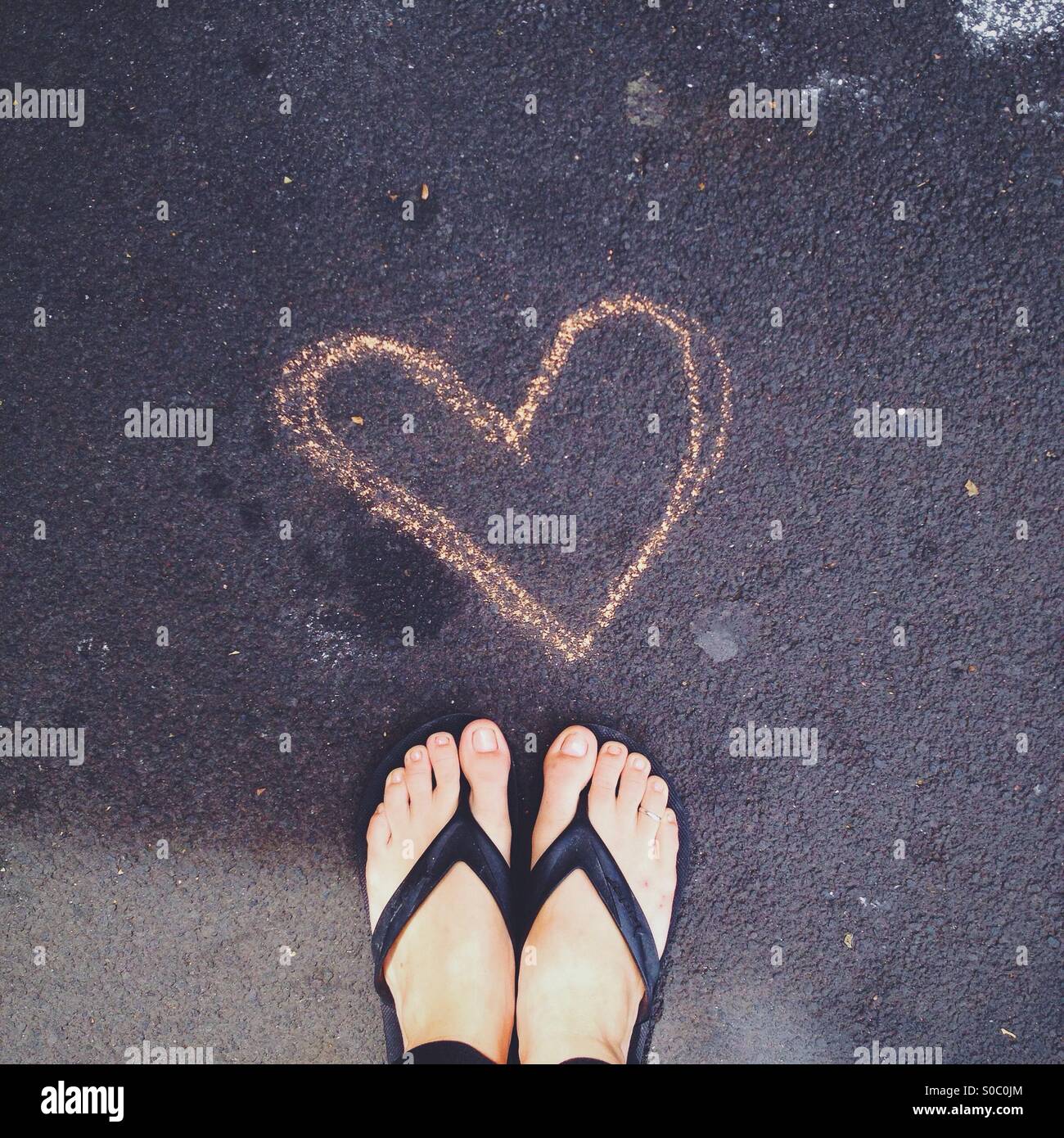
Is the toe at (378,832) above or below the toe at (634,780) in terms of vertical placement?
below

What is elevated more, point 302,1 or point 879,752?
point 302,1

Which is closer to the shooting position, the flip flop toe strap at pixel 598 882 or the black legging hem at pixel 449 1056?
the black legging hem at pixel 449 1056

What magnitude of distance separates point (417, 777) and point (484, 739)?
0.24m

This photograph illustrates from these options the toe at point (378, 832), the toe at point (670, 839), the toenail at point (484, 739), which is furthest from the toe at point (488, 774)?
the toe at point (670, 839)

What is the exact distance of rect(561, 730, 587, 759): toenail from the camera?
7.72ft

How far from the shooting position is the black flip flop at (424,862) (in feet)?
7.67

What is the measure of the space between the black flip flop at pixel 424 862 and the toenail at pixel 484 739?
5 centimetres

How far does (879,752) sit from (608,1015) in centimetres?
120

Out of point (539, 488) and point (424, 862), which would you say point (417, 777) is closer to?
point (424, 862)

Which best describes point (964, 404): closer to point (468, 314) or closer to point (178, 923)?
point (468, 314)

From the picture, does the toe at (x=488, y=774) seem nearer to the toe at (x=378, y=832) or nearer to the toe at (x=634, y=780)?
the toe at (x=378, y=832)

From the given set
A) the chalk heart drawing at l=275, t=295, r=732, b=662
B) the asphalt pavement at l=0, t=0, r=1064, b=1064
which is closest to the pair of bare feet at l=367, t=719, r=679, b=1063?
the asphalt pavement at l=0, t=0, r=1064, b=1064
